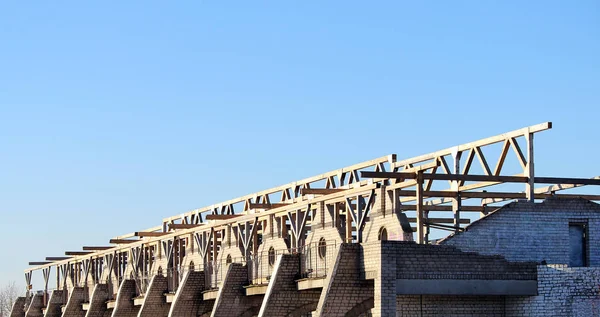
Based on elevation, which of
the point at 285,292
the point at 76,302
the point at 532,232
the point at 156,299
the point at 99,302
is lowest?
the point at 285,292

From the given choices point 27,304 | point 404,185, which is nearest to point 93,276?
point 27,304

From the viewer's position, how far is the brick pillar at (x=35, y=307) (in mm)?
63875

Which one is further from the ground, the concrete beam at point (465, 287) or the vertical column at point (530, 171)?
the vertical column at point (530, 171)

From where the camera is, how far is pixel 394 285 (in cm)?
2720

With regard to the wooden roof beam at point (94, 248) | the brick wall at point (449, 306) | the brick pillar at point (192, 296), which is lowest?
the brick wall at point (449, 306)

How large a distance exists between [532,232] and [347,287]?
184 inches

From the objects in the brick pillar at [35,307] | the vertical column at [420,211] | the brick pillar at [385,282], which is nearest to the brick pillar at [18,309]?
the brick pillar at [35,307]

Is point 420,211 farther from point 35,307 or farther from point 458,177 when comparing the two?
point 35,307

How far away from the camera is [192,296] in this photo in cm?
4166

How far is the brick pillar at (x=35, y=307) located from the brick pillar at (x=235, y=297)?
95.4 ft

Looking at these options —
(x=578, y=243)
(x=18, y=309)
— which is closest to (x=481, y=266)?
(x=578, y=243)

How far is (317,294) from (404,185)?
19.4ft

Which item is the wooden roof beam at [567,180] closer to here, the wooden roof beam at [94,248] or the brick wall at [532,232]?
the brick wall at [532,232]

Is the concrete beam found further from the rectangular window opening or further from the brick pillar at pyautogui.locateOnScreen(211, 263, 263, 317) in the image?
the brick pillar at pyautogui.locateOnScreen(211, 263, 263, 317)
